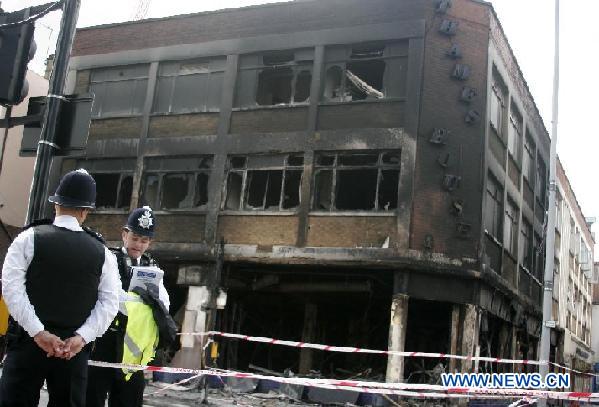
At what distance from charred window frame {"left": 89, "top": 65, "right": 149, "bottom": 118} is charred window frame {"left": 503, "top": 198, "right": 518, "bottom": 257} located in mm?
12621

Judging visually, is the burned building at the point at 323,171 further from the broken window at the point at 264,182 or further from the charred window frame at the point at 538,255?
the charred window frame at the point at 538,255

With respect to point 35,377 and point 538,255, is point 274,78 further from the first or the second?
point 35,377

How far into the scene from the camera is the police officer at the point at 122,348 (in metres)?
4.71

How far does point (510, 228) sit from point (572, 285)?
19.2 metres

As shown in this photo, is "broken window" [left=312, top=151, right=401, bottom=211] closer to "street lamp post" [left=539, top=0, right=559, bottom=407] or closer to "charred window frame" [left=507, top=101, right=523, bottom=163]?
"street lamp post" [left=539, top=0, right=559, bottom=407]

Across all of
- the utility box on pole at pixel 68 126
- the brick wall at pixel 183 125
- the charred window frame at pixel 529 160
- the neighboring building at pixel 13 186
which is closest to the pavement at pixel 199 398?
the utility box on pole at pixel 68 126

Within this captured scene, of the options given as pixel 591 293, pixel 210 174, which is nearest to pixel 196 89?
pixel 210 174

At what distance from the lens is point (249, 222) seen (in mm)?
19281

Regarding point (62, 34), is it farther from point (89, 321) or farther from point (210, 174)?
point (210, 174)

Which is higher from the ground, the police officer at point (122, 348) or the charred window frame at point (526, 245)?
the charred window frame at point (526, 245)

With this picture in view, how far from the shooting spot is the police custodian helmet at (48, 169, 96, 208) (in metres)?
3.99

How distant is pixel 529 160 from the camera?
1048 inches

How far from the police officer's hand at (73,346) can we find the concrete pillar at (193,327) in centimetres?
1530

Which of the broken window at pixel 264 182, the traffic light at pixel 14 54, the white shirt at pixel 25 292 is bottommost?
the white shirt at pixel 25 292
